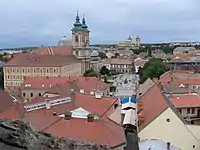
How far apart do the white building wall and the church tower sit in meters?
64.8

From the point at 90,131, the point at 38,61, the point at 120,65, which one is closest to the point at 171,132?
the point at 90,131

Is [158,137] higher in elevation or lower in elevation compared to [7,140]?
lower

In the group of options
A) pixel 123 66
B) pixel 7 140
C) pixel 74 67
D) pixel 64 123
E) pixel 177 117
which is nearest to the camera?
pixel 7 140

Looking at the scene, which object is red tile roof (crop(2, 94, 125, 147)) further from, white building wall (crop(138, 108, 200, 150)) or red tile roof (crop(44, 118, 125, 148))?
white building wall (crop(138, 108, 200, 150))

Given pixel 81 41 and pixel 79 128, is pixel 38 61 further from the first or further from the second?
pixel 79 128

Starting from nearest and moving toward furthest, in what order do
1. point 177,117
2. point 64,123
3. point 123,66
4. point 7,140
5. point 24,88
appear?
point 7,140 → point 64,123 → point 177,117 → point 24,88 → point 123,66

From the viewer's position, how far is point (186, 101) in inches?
1244

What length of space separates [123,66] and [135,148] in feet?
323

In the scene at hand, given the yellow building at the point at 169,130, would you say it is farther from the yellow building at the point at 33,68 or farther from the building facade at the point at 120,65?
the building facade at the point at 120,65

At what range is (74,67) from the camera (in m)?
79.4

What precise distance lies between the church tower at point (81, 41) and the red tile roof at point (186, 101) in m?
54.2

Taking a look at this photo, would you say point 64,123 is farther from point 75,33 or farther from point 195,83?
point 75,33

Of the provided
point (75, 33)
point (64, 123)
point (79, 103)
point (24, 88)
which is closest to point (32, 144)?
point (64, 123)

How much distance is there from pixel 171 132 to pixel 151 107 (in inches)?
119
